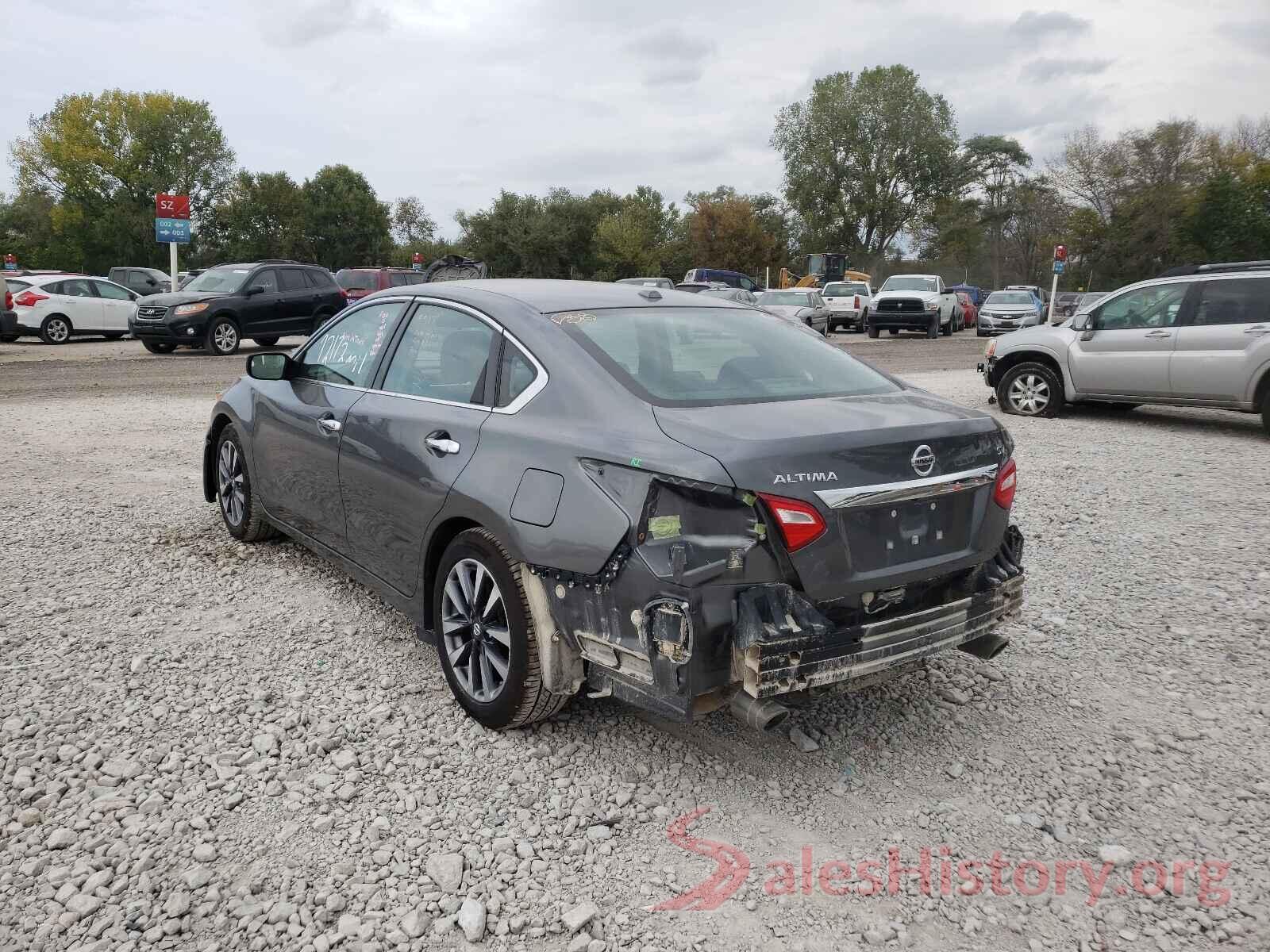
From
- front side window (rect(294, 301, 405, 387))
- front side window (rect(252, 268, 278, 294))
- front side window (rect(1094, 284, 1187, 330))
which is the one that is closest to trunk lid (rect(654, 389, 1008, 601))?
front side window (rect(294, 301, 405, 387))

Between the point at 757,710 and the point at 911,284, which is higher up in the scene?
the point at 911,284

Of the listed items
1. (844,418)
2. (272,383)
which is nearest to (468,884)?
(844,418)

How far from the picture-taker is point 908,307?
93.7 feet

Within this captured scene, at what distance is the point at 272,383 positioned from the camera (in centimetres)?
514

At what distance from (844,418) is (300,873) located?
2.12 meters

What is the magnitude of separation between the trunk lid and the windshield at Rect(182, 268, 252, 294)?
58.4 feet

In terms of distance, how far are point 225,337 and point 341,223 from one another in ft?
172

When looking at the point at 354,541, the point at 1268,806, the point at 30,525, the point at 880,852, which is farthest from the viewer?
the point at 30,525

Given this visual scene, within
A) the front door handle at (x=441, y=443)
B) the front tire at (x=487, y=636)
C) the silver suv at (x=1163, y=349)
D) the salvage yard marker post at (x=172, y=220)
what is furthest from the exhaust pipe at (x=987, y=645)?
the salvage yard marker post at (x=172, y=220)

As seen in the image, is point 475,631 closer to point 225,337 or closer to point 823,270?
point 225,337

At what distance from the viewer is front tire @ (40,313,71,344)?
21016mm

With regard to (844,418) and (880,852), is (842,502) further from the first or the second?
(880,852)

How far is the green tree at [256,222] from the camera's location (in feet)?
208

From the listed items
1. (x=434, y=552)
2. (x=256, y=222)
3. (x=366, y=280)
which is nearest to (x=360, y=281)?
(x=366, y=280)
